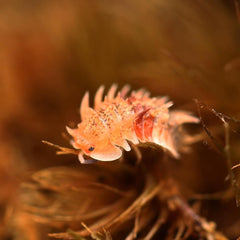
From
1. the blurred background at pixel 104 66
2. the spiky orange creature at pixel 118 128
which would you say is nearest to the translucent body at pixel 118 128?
the spiky orange creature at pixel 118 128

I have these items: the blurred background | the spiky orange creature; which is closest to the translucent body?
the spiky orange creature

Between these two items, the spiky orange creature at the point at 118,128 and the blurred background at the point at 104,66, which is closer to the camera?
the spiky orange creature at the point at 118,128

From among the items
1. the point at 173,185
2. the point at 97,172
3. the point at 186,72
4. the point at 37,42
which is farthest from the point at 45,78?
the point at 173,185

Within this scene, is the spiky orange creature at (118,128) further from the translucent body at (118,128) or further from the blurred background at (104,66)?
the blurred background at (104,66)

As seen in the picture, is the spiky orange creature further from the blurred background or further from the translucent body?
the blurred background

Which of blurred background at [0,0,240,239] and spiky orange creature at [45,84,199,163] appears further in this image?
blurred background at [0,0,240,239]

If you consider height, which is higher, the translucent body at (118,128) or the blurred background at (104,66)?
the blurred background at (104,66)

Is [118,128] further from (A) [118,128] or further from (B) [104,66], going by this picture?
(B) [104,66]

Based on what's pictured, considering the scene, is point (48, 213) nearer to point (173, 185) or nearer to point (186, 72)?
point (173, 185)

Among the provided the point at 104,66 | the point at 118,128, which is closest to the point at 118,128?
the point at 118,128
